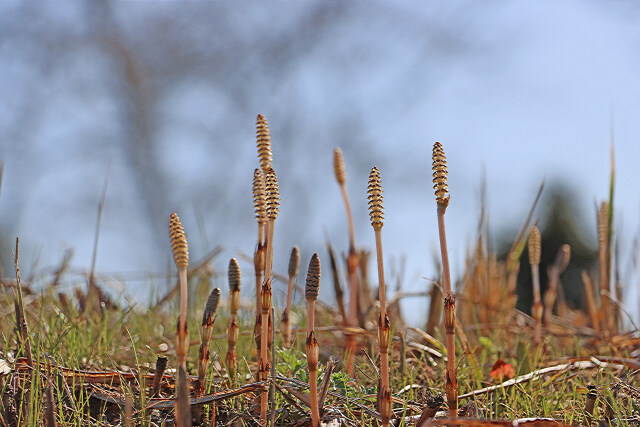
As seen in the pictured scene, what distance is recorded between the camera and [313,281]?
35.6 inches

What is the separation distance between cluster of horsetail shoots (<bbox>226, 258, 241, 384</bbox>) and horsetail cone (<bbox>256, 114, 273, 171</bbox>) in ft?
0.60

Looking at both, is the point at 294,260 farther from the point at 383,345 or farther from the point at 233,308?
the point at 383,345

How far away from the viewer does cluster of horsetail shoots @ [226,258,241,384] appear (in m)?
1.11

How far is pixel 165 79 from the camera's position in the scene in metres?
7.77

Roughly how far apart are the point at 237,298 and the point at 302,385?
194mm

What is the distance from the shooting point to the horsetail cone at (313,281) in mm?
904

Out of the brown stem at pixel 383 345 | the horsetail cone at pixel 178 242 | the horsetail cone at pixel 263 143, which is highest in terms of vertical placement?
the horsetail cone at pixel 263 143

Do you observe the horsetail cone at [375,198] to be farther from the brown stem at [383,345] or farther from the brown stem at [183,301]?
the brown stem at [183,301]

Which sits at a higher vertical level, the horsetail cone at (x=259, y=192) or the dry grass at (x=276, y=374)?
the horsetail cone at (x=259, y=192)

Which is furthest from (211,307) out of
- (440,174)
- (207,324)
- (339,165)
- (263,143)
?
(339,165)

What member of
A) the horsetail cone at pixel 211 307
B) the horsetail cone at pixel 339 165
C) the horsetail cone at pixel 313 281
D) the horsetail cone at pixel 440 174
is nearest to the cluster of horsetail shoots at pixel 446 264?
the horsetail cone at pixel 440 174

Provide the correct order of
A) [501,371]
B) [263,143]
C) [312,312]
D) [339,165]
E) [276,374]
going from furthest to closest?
[339,165]
[501,371]
[276,374]
[263,143]
[312,312]

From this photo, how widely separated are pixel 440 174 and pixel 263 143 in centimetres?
31

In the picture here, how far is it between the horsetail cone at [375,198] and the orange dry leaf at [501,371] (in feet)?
2.31
